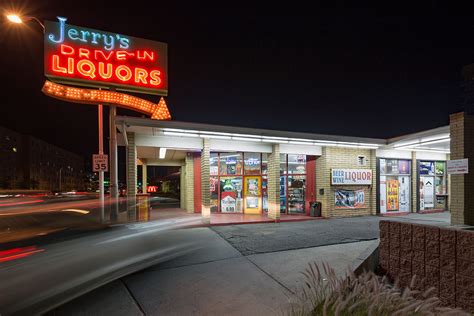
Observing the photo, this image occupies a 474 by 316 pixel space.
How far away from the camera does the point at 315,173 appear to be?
14.0 metres

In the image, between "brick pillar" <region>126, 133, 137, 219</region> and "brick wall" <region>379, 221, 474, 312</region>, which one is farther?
"brick pillar" <region>126, 133, 137, 219</region>

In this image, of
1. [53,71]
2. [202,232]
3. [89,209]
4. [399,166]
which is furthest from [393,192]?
[53,71]

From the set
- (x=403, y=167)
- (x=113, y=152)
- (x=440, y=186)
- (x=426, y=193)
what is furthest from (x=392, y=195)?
(x=113, y=152)

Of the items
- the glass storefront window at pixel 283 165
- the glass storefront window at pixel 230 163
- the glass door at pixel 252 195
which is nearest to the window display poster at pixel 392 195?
the glass storefront window at pixel 283 165

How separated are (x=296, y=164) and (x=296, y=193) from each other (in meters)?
1.67

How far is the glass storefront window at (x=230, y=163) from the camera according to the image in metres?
14.6

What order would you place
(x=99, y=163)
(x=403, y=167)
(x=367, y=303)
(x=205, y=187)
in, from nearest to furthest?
(x=367, y=303)
(x=99, y=163)
(x=205, y=187)
(x=403, y=167)

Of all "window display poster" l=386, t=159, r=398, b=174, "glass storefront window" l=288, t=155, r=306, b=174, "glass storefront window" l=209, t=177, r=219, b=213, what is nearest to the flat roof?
"window display poster" l=386, t=159, r=398, b=174

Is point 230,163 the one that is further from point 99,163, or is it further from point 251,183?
point 99,163

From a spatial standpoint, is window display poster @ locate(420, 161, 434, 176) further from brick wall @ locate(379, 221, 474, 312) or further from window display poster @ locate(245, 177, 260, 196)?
brick wall @ locate(379, 221, 474, 312)

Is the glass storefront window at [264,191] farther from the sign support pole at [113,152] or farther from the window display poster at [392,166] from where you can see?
the sign support pole at [113,152]

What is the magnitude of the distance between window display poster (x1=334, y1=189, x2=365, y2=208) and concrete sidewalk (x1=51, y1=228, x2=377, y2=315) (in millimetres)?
6839

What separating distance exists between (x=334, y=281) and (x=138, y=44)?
11237 mm

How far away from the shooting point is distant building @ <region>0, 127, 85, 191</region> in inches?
2255
